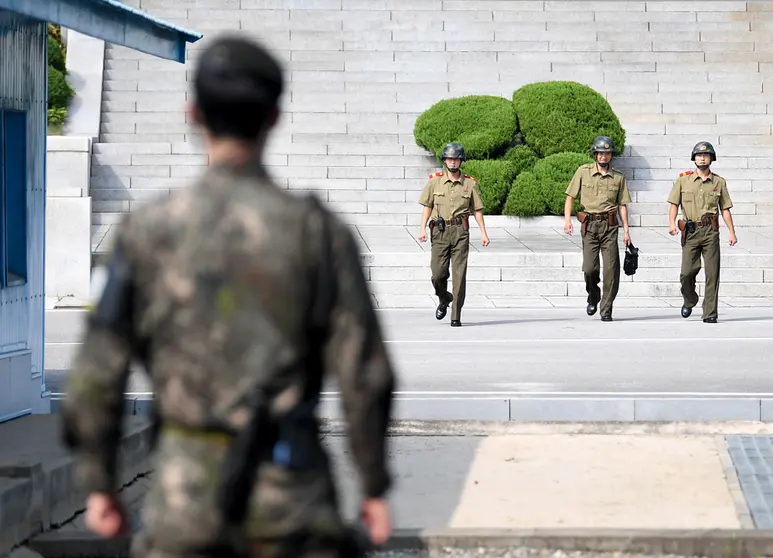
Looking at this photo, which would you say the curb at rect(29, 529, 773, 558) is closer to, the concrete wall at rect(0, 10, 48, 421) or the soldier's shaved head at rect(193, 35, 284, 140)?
the concrete wall at rect(0, 10, 48, 421)

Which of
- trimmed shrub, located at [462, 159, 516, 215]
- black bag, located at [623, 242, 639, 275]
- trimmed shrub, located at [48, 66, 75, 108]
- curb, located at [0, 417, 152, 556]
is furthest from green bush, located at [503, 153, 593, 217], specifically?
curb, located at [0, 417, 152, 556]

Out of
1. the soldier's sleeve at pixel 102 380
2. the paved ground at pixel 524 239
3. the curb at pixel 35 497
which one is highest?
the paved ground at pixel 524 239

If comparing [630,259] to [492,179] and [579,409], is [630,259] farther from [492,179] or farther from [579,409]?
[579,409]

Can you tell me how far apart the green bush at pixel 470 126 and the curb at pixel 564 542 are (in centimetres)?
1721

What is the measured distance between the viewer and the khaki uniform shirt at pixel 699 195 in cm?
1574

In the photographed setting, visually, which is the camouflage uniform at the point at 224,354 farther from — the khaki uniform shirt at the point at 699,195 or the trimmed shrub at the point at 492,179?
the trimmed shrub at the point at 492,179

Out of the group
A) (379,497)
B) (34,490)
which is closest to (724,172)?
(34,490)

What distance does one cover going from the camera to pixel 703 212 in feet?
51.9

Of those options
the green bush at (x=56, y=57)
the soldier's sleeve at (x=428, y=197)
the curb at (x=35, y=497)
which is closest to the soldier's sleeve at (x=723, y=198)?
the soldier's sleeve at (x=428, y=197)

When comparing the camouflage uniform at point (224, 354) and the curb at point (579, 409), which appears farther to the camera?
the curb at point (579, 409)

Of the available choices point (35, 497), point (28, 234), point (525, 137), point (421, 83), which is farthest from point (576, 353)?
point (421, 83)

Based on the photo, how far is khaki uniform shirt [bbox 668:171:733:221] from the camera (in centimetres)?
1574

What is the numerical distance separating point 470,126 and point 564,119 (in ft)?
4.97

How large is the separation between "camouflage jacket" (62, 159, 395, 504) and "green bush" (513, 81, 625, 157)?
20424 mm
